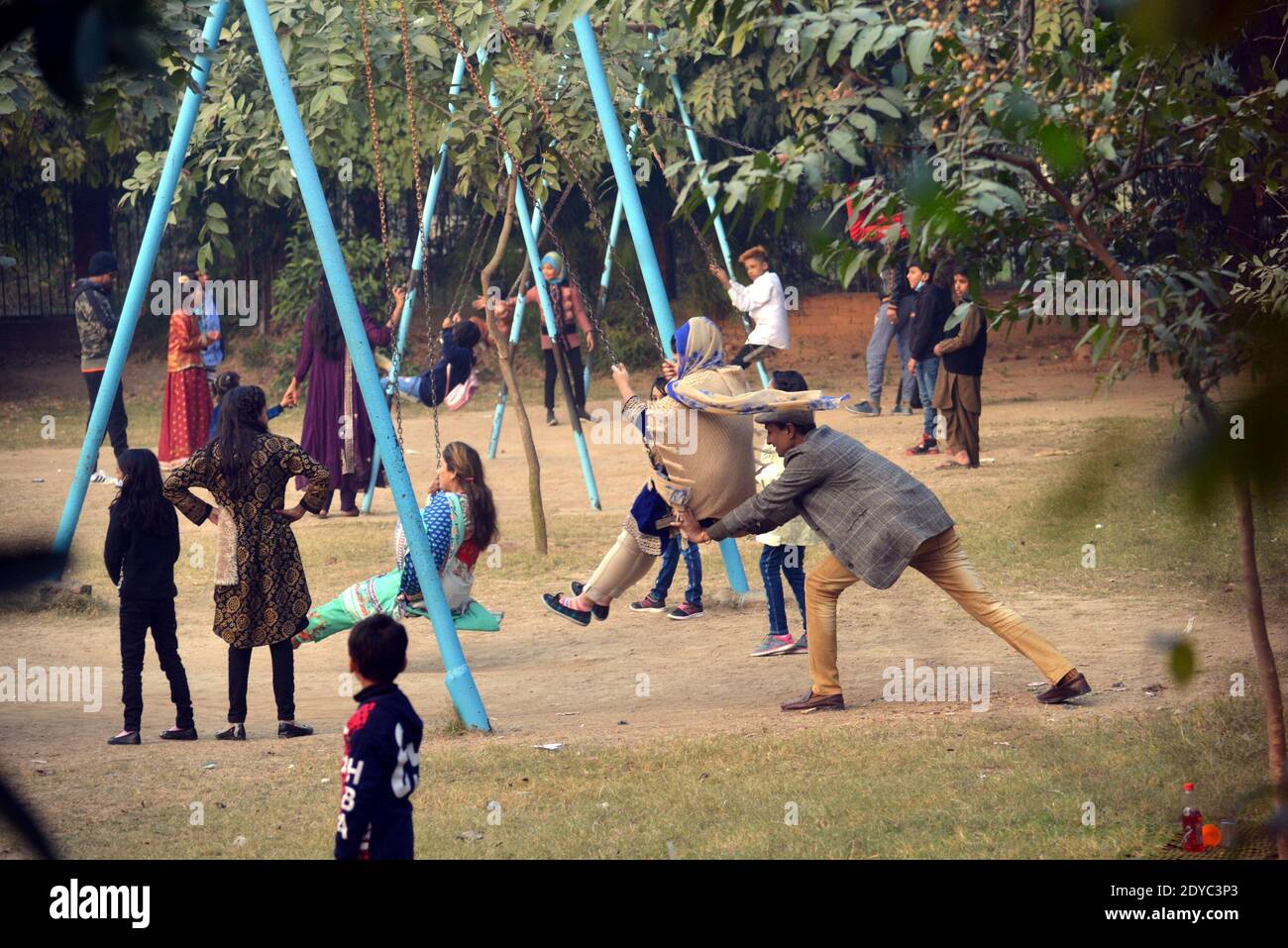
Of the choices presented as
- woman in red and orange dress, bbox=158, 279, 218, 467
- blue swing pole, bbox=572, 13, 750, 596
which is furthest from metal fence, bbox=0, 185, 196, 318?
blue swing pole, bbox=572, 13, 750, 596

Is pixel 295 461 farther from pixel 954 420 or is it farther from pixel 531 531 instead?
pixel 954 420

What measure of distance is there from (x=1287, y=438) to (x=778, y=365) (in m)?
20.0

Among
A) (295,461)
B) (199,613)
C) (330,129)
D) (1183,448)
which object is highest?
(330,129)

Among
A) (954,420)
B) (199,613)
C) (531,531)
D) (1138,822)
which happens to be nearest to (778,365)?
Answer: (954,420)

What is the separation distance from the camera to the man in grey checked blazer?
6.34 m

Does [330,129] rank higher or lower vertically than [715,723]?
higher

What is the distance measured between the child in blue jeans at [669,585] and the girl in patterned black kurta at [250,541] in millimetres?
2718

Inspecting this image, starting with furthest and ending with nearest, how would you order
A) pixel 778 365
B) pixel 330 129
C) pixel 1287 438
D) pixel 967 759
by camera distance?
1. pixel 778 365
2. pixel 330 129
3. pixel 967 759
4. pixel 1287 438

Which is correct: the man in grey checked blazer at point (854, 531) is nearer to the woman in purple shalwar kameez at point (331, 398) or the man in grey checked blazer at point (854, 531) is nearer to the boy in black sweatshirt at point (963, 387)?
the woman in purple shalwar kameez at point (331, 398)

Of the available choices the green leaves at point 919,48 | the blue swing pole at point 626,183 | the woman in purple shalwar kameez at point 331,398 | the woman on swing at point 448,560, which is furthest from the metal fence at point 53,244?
the green leaves at point 919,48

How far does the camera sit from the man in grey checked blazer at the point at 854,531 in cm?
634

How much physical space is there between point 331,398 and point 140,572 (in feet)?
17.1

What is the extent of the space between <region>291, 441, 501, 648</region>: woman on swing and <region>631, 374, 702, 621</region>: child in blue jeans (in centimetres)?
157

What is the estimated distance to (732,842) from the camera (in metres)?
4.87
